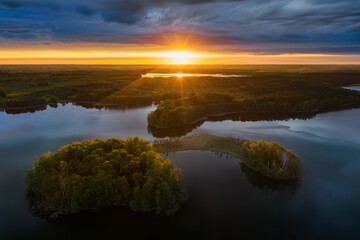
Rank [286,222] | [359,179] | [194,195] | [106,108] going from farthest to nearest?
[106,108]
[359,179]
[194,195]
[286,222]

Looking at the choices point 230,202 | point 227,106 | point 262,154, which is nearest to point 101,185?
point 230,202

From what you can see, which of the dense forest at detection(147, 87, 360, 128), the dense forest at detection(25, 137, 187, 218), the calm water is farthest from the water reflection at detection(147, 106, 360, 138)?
the dense forest at detection(25, 137, 187, 218)

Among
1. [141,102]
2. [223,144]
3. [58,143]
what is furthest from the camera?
[141,102]

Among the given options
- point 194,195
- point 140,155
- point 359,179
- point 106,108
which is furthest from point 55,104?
point 359,179

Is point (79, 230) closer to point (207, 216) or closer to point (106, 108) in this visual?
point (207, 216)

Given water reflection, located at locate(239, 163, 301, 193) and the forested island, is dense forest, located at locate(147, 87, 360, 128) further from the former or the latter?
water reflection, located at locate(239, 163, 301, 193)
